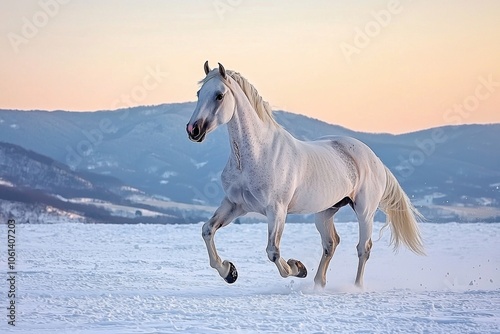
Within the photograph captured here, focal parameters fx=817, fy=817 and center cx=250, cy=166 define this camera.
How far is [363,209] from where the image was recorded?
927 cm

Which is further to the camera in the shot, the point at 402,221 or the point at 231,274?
the point at 402,221

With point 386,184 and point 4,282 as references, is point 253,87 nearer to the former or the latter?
point 386,184

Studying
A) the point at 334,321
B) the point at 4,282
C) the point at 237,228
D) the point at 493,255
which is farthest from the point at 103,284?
the point at 237,228

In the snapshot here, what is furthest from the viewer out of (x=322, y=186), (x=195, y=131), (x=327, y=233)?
(x=327, y=233)

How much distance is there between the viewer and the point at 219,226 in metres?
7.81

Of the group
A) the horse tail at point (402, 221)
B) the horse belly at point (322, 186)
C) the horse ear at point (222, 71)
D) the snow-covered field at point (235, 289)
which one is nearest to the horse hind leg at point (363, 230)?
the snow-covered field at point (235, 289)

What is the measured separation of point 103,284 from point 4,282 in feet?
3.46

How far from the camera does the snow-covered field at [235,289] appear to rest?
6.30 m

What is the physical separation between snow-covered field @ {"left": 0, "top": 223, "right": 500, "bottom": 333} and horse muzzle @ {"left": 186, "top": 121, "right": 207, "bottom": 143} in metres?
1.47

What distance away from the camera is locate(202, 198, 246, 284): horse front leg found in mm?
7758

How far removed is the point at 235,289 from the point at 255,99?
2.17 meters

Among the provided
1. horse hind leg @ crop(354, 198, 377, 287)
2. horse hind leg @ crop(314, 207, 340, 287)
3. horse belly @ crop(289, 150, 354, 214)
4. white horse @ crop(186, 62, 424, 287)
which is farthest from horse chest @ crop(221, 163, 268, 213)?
horse hind leg @ crop(354, 198, 377, 287)

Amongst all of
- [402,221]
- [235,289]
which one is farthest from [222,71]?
[402,221]

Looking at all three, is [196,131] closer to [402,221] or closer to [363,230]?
[363,230]
